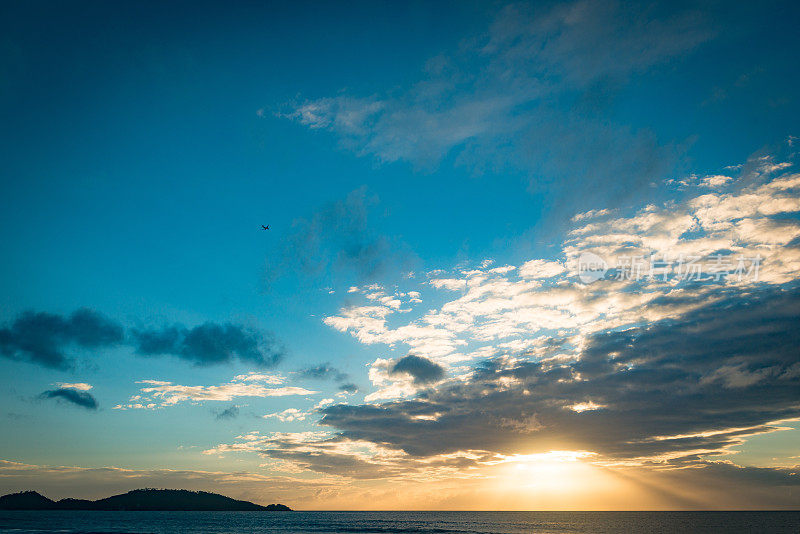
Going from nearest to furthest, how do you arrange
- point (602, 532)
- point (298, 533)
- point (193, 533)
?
point (193, 533) → point (298, 533) → point (602, 532)

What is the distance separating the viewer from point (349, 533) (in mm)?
154125

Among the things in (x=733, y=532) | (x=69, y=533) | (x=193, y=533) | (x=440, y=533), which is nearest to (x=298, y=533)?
(x=193, y=533)

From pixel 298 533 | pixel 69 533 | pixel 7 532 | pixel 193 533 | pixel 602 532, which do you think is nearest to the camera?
pixel 7 532

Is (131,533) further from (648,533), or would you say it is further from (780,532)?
Answer: (780,532)

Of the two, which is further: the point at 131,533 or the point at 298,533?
the point at 298,533

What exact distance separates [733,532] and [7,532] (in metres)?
229

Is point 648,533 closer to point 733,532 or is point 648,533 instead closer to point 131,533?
point 733,532

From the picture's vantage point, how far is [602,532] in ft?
523

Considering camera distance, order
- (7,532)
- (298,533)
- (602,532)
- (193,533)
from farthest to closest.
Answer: (602,532) → (298,533) → (193,533) → (7,532)

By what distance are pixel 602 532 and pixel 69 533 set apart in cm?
16840

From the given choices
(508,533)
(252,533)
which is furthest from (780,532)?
(252,533)

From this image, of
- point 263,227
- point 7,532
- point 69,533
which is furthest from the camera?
point 69,533

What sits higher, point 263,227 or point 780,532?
point 263,227

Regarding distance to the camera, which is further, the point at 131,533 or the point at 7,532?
the point at 131,533
